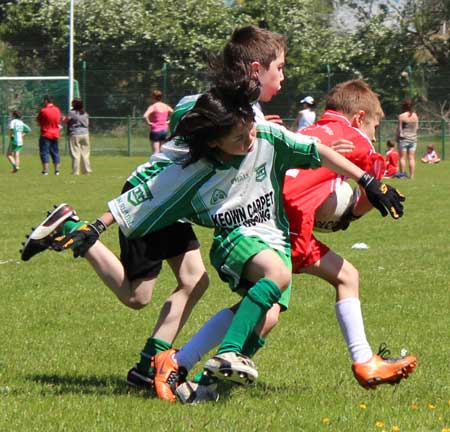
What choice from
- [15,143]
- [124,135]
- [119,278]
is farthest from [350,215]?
[124,135]

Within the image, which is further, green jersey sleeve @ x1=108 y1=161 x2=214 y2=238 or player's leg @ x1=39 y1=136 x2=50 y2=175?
player's leg @ x1=39 y1=136 x2=50 y2=175

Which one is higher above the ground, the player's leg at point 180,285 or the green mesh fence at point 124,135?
the player's leg at point 180,285

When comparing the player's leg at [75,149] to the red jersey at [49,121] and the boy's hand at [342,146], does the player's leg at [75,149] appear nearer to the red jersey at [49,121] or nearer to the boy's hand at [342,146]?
the red jersey at [49,121]

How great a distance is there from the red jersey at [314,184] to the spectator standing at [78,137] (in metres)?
21.1

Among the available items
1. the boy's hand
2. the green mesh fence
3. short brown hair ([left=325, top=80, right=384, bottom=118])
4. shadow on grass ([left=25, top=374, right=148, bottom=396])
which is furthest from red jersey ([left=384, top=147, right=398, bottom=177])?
the green mesh fence

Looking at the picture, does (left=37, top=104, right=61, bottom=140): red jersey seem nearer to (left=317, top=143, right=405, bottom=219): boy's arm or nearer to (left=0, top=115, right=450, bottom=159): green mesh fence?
(left=0, top=115, right=450, bottom=159): green mesh fence

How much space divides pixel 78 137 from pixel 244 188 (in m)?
21.7

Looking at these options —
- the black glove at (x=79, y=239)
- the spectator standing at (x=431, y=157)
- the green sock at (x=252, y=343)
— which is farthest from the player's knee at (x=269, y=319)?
the spectator standing at (x=431, y=157)

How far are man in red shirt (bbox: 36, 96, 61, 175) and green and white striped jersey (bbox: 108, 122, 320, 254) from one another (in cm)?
2158

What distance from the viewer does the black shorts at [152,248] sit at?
5699 millimetres

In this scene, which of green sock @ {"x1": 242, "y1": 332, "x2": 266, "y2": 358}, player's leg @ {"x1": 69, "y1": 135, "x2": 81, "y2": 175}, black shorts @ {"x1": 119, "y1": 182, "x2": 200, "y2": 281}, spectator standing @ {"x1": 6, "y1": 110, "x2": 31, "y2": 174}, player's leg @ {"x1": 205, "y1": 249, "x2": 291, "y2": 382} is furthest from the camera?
spectator standing @ {"x1": 6, "y1": 110, "x2": 31, "y2": 174}

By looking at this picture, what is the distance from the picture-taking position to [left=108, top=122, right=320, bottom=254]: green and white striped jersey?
524 centimetres

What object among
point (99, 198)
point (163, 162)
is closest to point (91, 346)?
point (163, 162)

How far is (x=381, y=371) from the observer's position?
526 centimetres
